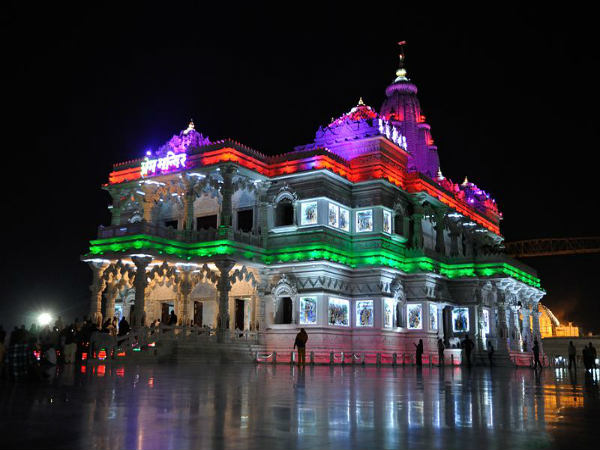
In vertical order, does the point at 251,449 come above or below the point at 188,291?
below

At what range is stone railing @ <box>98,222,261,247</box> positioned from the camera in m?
39.4

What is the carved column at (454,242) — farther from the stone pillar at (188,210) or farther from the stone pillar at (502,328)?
the stone pillar at (188,210)

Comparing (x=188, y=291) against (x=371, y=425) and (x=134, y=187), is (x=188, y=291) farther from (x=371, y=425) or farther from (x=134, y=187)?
(x=371, y=425)

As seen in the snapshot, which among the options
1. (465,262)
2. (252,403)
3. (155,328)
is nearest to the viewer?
(252,403)

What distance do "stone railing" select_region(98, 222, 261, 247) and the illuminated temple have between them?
8 cm

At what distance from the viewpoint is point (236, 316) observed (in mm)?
46000

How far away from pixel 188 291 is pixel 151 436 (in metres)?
36.8

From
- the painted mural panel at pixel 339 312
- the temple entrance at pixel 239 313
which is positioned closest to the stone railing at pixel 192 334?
the temple entrance at pixel 239 313

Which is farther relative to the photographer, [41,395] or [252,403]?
[41,395]

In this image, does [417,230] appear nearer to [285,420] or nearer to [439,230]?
[439,230]

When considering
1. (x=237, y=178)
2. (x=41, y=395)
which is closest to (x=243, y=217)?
(x=237, y=178)

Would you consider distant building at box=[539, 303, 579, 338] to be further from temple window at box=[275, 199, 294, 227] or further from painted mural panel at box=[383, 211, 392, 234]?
temple window at box=[275, 199, 294, 227]

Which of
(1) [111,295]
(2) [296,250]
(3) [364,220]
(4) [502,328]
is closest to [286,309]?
(2) [296,250]

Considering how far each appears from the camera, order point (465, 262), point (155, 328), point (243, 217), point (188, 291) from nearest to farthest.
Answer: point (155, 328), point (188, 291), point (243, 217), point (465, 262)
